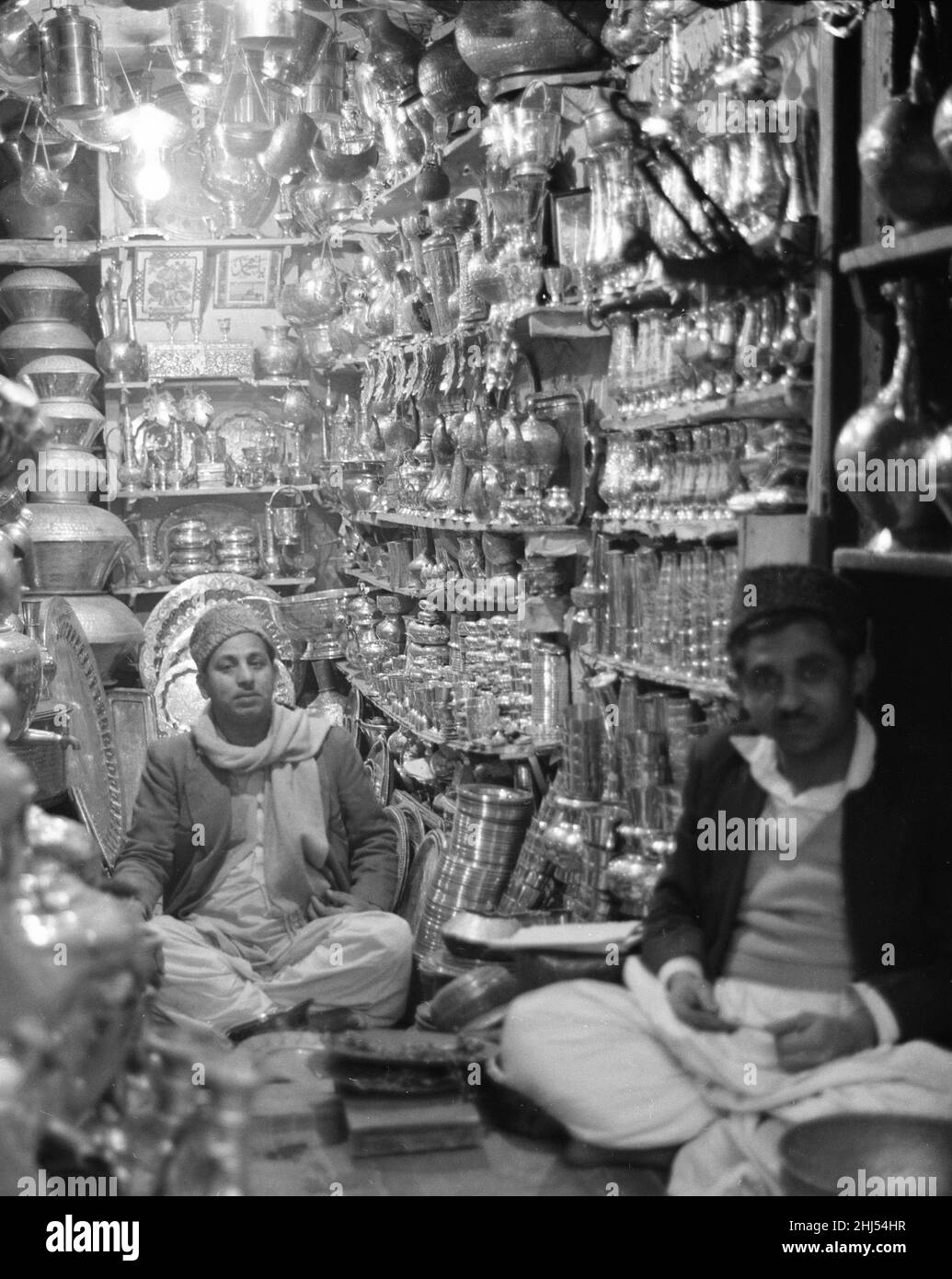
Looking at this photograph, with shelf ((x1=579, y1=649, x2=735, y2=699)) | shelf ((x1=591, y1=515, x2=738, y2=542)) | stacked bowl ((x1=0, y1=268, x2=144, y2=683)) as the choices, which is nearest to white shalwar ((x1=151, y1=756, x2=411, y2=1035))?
shelf ((x1=579, y1=649, x2=735, y2=699))

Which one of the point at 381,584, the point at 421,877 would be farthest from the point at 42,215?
the point at 421,877

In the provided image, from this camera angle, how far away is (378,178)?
539 cm

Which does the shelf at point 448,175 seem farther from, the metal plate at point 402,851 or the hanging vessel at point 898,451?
the hanging vessel at point 898,451

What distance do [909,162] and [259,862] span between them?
7.73 feet

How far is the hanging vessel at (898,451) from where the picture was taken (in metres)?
2.21

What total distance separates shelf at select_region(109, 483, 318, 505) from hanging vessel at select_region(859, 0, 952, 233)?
527cm

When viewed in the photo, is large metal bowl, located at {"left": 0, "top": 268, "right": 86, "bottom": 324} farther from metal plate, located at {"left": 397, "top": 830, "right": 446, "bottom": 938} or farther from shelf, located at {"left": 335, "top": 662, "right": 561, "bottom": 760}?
metal plate, located at {"left": 397, "top": 830, "right": 446, "bottom": 938}

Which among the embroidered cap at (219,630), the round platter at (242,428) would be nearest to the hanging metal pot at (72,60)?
the embroidered cap at (219,630)

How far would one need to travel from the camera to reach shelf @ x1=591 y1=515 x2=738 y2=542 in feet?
9.27

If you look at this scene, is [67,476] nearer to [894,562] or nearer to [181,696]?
[181,696]

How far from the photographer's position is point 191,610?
6.89 metres
